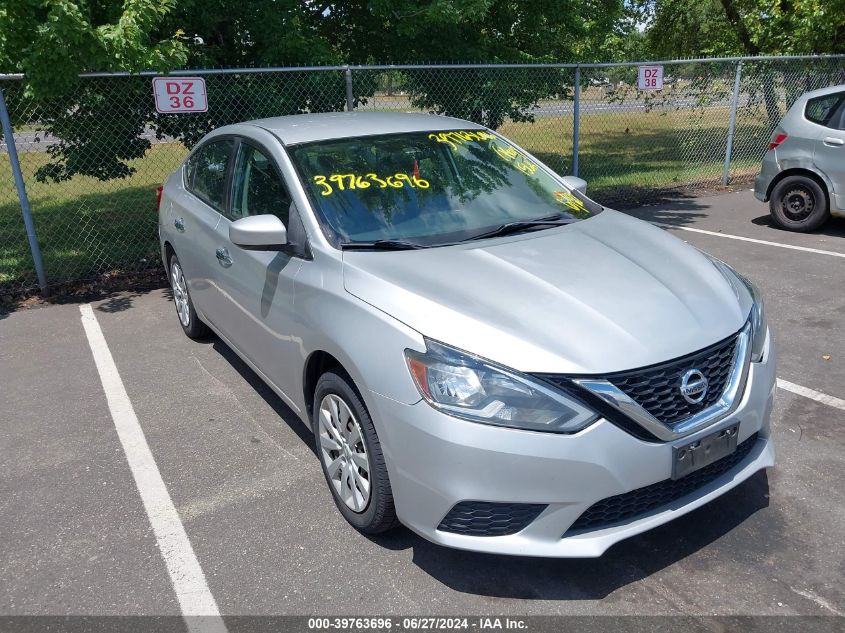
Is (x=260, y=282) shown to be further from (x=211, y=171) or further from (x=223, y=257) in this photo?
(x=211, y=171)

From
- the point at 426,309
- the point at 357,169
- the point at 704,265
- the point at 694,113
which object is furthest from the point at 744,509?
the point at 694,113

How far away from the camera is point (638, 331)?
264 cm

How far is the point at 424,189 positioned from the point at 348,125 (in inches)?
28.7

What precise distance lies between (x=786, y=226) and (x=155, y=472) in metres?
7.69

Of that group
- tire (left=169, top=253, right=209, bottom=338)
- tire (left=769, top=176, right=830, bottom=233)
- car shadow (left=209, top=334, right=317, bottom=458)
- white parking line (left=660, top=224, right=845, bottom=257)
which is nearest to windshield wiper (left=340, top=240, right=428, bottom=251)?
car shadow (left=209, top=334, right=317, bottom=458)

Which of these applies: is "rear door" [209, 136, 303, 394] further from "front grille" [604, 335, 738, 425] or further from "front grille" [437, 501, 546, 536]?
"front grille" [604, 335, 738, 425]

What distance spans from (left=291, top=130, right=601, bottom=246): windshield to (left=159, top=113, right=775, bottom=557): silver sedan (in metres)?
0.01

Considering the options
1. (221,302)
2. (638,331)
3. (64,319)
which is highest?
(638,331)

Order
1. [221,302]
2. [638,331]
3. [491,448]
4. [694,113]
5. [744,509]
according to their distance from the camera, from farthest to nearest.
Answer: 1. [694,113]
2. [221,302]
3. [744,509]
4. [638,331]
5. [491,448]

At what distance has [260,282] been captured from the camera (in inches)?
147

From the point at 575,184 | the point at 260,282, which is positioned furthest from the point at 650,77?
the point at 260,282

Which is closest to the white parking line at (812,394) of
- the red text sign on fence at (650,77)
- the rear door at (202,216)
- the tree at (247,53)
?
Result: the rear door at (202,216)

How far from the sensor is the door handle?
13.6 ft

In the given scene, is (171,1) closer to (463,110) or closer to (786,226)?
(463,110)
